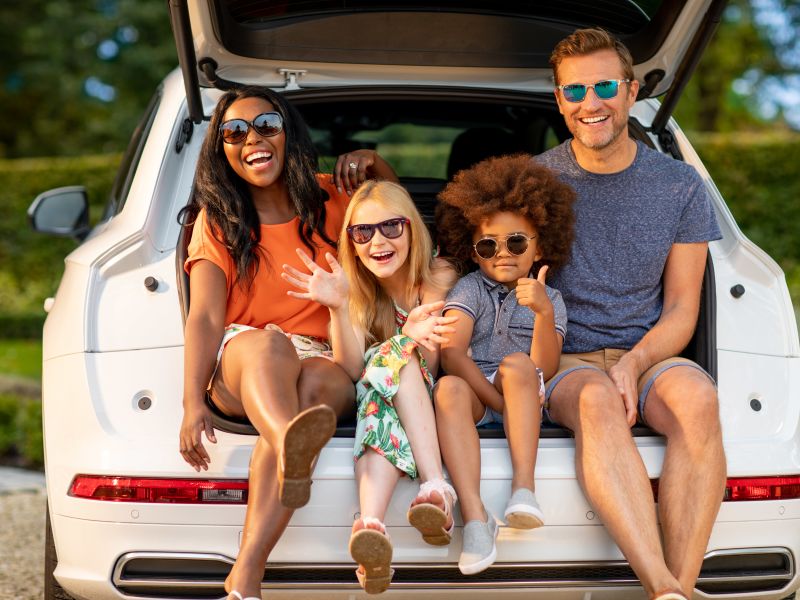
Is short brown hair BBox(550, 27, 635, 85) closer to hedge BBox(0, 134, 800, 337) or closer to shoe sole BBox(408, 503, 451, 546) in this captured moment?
shoe sole BBox(408, 503, 451, 546)

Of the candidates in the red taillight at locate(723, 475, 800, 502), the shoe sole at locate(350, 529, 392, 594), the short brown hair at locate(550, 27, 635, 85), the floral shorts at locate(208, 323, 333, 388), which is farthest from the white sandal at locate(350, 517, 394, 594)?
the short brown hair at locate(550, 27, 635, 85)

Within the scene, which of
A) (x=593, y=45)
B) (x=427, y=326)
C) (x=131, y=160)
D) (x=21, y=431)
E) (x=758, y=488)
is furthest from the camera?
(x=21, y=431)

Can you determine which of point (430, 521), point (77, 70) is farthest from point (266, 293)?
point (77, 70)

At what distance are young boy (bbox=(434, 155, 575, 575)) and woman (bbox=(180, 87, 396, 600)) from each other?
0.34 metres

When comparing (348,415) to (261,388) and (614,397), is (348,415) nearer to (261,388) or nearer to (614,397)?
(261,388)

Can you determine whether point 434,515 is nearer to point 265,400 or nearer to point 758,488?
point 265,400

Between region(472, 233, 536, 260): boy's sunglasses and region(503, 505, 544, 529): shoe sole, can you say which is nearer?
region(503, 505, 544, 529): shoe sole

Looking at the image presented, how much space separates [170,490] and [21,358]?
6.96 meters

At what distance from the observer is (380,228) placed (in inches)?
116

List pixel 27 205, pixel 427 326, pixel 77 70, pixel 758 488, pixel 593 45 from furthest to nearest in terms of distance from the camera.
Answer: pixel 77 70, pixel 27 205, pixel 593 45, pixel 427 326, pixel 758 488

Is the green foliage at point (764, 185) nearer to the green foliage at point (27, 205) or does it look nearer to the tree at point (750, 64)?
the tree at point (750, 64)

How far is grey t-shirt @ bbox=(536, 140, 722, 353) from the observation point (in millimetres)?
3078

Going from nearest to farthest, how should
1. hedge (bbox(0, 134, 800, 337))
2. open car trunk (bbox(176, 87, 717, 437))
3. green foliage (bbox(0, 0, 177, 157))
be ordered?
1. open car trunk (bbox(176, 87, 717, 437))
2. hedge (bbox(0, 134, 800, 337))
3. green foliage (bbox(0, 0, 177, 157))

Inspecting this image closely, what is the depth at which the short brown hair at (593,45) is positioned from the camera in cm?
319
